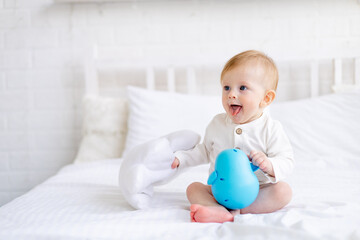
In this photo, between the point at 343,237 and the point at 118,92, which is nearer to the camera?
the point at 343,237

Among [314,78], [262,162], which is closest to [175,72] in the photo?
[314,78]

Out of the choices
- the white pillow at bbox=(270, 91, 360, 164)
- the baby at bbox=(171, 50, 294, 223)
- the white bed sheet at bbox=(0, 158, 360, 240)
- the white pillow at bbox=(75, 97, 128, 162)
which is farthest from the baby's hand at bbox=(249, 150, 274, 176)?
the white pillow at bbox=(75, 97, 128, 162)

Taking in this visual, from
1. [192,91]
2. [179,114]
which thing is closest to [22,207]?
[179,114]

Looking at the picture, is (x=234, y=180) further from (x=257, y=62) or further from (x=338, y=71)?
(x=338, y=71)

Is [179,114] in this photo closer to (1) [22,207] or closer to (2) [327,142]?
(2) [327,142]

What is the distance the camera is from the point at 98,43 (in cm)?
194

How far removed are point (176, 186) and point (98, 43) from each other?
39.8 inches

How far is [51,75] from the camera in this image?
6.46ft

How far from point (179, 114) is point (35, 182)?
3.07 ft

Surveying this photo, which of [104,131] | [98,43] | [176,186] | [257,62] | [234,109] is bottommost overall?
[176,186]

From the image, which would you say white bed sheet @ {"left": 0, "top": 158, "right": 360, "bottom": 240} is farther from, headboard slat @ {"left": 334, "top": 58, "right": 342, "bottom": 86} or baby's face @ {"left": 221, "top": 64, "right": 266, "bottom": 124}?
headboard slat @ {"left": 334, "top": 58, "right": 342, "bottom": 86}

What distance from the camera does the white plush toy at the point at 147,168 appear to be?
0.96 metres

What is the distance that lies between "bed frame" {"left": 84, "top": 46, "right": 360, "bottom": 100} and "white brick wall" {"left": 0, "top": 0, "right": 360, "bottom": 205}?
0.14 ft

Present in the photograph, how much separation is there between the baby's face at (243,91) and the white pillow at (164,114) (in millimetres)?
565
